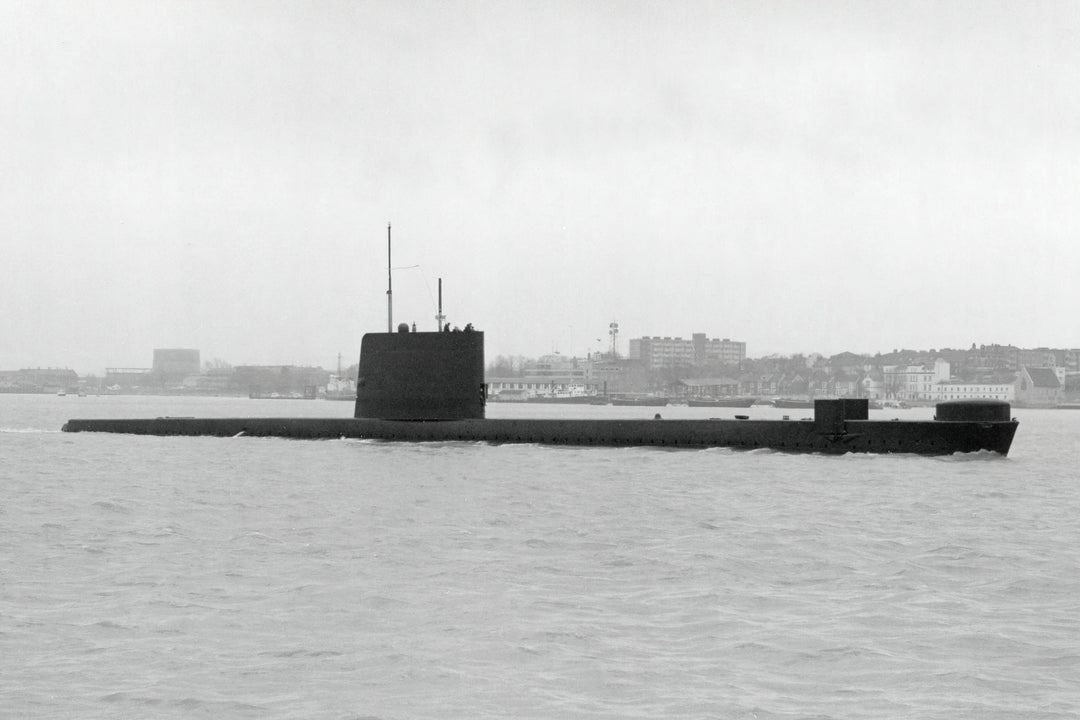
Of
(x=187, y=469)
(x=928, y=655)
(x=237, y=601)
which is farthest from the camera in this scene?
(x=187, y=469)

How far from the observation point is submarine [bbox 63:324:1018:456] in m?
29.5

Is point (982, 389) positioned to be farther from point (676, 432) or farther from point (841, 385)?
point (676, 432)

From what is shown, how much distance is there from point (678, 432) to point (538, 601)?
2137 centimetres

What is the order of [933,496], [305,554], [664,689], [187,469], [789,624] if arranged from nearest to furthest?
[664,689] < [789,624] < [305,554] < [933,496] < [187,469]

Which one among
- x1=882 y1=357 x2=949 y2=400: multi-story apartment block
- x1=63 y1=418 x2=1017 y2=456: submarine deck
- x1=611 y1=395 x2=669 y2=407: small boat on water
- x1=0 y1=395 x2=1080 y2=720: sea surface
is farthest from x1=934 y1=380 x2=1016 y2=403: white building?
x1=0 y1=395 x2=1080 y2=720: sea surface

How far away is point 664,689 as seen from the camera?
8.38 m

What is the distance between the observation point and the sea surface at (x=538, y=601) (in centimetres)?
824

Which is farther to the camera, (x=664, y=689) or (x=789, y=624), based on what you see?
(x=789, y=624)

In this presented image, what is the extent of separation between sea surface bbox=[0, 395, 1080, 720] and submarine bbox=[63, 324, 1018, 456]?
663 cm

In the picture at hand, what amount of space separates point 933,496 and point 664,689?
1405cm

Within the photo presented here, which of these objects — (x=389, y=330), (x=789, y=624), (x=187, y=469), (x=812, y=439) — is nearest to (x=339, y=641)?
(x=789, y=624)

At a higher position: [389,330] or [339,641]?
[389,330]

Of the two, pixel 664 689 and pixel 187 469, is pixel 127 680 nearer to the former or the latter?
pixel 664 689

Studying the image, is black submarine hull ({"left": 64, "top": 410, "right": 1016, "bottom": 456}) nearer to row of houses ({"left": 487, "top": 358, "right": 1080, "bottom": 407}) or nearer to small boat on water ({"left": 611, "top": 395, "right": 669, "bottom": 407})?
small boat on water ({"left": 611, "top": 395, "right": 669, "bottom": 407})
